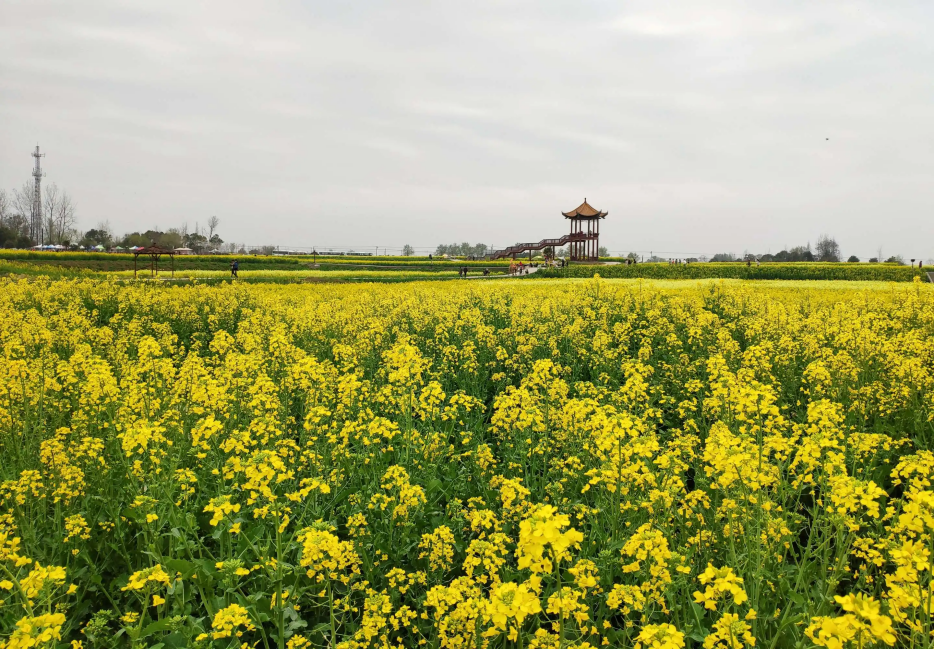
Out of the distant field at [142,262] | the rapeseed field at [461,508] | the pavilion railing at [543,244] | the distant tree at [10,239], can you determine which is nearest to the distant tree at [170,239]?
the distant tree at [10,239]

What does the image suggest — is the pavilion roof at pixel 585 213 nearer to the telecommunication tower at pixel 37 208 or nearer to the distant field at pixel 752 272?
the distant field at pixel 752 272

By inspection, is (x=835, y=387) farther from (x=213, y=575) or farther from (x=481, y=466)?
(x=213, y=575)

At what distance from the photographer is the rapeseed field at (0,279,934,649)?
2486 millimetres

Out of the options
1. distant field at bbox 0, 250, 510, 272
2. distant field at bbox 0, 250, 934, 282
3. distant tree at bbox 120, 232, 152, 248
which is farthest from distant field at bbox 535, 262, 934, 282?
distant tree at bbox 120, 232, 152, 248

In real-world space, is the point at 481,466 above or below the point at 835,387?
below

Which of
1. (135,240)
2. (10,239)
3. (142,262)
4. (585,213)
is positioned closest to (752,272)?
(585,213)

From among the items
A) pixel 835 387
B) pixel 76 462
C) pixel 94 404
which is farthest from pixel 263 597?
pixel 835 387

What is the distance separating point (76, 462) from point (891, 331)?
12.7m

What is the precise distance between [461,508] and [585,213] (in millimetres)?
49841

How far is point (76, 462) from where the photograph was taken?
4.20 metres

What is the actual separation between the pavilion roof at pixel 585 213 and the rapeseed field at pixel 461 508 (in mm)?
44656

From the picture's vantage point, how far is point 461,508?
14.0 ft

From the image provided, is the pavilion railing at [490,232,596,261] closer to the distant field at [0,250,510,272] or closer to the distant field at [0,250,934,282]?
the distant field at [0,250,510,272]

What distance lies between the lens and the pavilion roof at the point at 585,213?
50.5 meters
